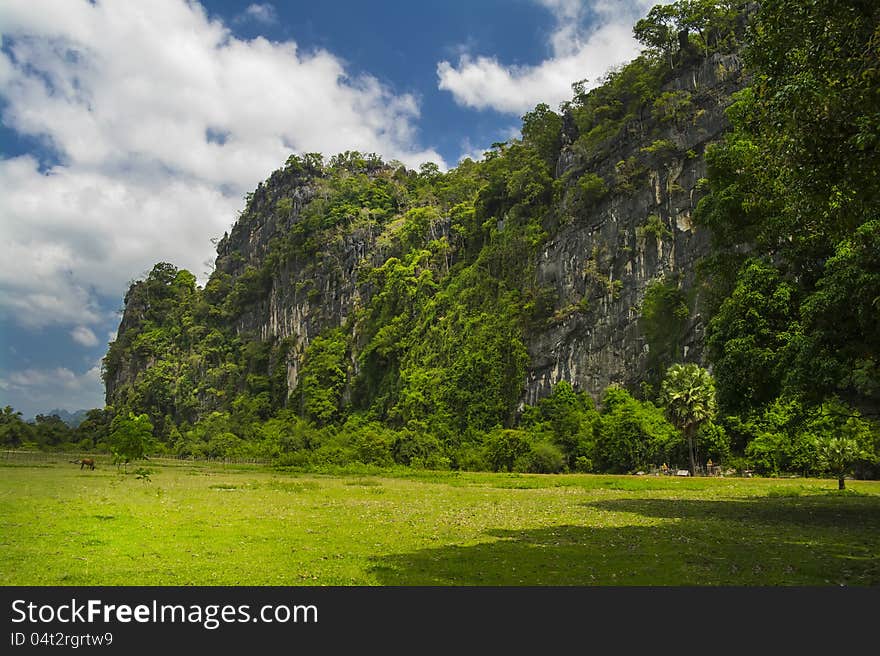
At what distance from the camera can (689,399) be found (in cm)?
5066

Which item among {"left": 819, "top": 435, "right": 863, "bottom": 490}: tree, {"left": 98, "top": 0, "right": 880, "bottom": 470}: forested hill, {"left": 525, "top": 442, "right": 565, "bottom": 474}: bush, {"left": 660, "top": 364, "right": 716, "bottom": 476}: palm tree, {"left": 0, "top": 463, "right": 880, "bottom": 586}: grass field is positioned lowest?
{"left": 525, "top": 442, "right": 565, "bottom": 474}: bush

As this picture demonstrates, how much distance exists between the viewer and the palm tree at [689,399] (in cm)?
5088

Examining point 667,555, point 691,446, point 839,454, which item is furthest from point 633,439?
point 667,555

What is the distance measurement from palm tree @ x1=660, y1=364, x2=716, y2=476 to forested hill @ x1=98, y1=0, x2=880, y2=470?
6248 mm

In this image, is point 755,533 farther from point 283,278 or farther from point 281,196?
point 281,196

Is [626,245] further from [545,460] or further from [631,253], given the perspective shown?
[545,460]

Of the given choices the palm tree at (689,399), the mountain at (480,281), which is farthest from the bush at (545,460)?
the palm tree at (689,399)

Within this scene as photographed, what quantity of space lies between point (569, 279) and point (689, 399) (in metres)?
28.4

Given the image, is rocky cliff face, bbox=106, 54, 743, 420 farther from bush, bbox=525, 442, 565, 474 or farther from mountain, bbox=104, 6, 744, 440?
bush, bbox=525, 442, 565, 474

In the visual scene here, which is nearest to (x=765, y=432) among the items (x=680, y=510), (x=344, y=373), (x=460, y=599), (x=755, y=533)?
(x=680, y=510)

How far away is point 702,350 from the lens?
6100cm

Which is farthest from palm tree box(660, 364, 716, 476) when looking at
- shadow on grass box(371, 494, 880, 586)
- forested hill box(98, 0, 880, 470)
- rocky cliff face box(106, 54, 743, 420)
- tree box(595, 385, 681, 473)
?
shadow on grass box(371, 494, 880, 586)

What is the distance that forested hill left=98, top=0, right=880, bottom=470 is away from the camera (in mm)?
15391

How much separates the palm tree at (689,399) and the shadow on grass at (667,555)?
28.8 metres
